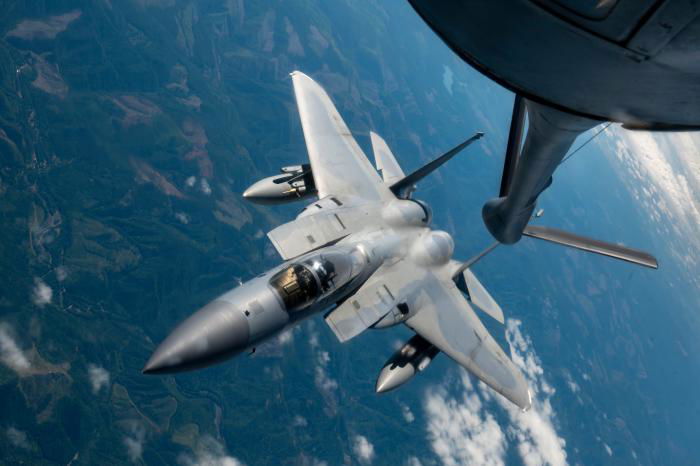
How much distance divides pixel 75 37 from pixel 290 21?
254 ft

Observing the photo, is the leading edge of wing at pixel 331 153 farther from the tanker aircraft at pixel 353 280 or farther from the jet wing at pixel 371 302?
the jet wing at pixel 371 302

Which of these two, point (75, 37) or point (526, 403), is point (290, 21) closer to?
point (75, 37)

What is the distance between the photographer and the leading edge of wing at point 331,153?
18953 mm

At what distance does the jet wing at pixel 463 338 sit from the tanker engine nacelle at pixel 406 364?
0.53 meters

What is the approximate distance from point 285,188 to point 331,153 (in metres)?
3.07

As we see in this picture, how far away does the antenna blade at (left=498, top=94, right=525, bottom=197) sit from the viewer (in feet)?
25.2

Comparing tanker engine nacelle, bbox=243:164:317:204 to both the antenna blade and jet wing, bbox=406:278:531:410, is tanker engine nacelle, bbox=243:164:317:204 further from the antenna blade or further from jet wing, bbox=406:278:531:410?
the antenna blade

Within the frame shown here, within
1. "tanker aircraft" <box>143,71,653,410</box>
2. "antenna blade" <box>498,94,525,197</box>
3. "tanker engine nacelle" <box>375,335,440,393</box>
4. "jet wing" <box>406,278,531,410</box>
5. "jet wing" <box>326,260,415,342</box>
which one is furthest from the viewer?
"jet wing" <box>406,278,531,410</box>

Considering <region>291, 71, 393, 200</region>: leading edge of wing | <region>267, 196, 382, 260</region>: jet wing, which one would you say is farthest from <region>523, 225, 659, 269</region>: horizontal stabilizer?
<region>291, 71, 393, 200</region>: leading edge of wing

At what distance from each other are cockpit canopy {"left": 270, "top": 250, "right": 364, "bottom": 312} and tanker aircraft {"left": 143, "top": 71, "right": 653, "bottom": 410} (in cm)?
3

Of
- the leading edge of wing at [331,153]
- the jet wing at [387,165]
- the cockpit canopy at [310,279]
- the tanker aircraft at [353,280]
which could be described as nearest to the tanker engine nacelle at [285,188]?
the tanker aircraft at [353,280]

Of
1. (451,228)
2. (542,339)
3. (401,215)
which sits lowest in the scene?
(542,339)

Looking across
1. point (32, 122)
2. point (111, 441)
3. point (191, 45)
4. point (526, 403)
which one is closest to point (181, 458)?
point (111, 441)

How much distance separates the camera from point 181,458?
9125cm
